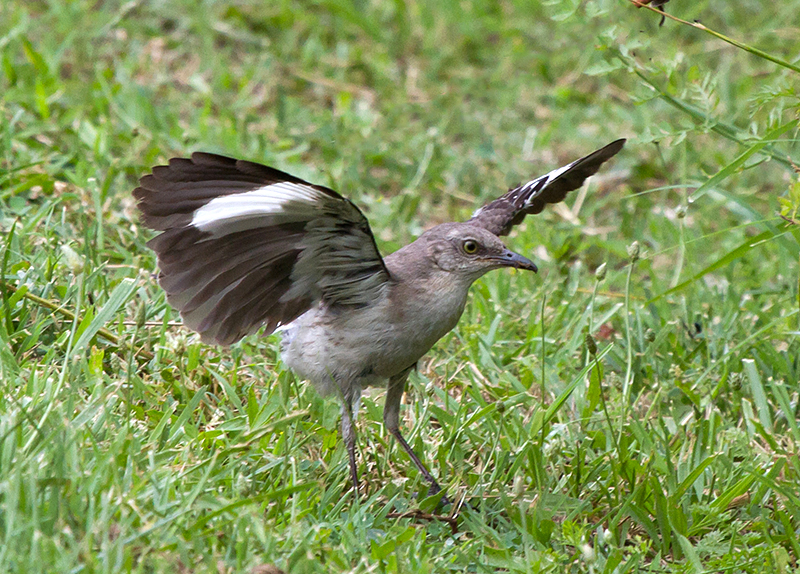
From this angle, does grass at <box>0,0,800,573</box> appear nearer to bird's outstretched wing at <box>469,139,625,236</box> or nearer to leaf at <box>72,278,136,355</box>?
leaf at <box>72,278,136,355</box>

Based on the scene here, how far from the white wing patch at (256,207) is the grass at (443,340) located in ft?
1.54

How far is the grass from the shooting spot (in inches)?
133

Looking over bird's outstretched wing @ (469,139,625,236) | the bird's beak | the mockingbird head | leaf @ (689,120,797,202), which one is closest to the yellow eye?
the mockingbird head

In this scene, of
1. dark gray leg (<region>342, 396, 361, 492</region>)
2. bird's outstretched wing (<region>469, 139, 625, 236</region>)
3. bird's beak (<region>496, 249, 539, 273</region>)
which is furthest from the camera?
bird's outstretched wing (<region>469, 139, 625, 236</region>)

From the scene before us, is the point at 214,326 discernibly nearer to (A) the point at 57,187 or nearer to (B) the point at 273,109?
→ (A) the point at 57,187

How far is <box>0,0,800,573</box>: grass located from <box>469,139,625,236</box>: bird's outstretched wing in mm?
319

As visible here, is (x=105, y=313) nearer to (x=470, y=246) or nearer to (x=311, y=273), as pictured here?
(x=311, y=273)

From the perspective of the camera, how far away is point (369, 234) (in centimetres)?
377

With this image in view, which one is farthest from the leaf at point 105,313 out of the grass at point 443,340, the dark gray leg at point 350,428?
the dark gray leg at point 350,428

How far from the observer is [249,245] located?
12.4 feet

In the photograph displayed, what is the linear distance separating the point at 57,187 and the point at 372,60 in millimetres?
3370

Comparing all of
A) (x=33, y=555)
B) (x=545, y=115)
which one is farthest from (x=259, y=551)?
(x=545, y=115)

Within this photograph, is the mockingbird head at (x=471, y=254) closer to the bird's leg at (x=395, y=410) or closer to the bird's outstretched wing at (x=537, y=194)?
the bird's outstretched wing at (x=537, y=194)

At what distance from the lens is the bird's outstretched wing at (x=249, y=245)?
3482 mm
